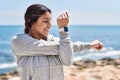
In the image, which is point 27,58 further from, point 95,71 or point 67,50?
point 95,71

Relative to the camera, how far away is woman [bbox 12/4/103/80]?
6.77ft

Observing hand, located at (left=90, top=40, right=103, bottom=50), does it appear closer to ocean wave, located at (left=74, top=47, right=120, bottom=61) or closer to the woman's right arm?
the woman's right arm

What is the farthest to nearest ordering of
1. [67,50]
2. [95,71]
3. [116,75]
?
1. [95,71]
2. [116,75]
3. [67,50]

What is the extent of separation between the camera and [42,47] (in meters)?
2.12

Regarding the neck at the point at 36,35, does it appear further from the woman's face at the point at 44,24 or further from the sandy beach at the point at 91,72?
the sandy beach at the point at 91,72

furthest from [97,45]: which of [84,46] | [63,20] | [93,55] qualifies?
[93,55]

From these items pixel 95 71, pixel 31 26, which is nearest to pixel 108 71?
pixel 95 71

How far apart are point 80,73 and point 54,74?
3.33m

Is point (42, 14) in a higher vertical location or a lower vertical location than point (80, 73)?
higher

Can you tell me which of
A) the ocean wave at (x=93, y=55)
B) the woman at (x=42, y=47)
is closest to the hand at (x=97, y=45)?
the woman at (x=42, y=47)

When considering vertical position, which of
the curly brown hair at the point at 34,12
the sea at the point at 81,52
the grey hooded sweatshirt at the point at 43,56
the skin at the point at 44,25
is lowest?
the sea at the point at 81,52

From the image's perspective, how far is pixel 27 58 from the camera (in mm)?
2141

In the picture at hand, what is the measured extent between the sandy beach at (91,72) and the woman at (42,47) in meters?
2.92

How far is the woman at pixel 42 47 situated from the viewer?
2.06 metres
